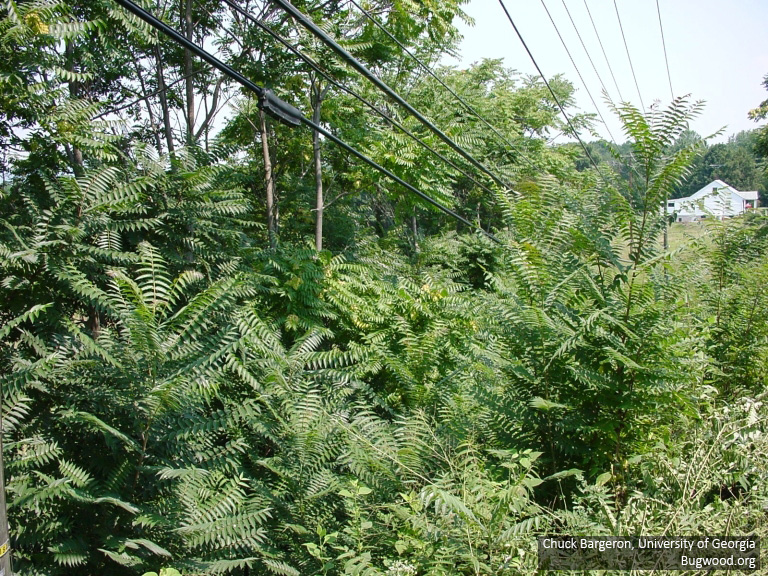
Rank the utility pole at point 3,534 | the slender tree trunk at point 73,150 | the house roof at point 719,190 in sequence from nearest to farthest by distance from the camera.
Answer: the utility pole at point 3,534
the house roof at point 719,190
the slender tree trunk at point 73,150

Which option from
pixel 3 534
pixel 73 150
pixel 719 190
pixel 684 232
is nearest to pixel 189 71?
pixel 73 150

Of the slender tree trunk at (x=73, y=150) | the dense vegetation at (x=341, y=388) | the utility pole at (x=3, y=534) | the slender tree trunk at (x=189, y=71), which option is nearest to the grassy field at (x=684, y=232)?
the dense vegetation at (x=341, y=388)

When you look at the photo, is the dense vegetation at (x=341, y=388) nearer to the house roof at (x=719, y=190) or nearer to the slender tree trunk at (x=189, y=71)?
the house roof at (x=719, y=190)

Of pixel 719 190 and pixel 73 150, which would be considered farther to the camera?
pixel 73 150

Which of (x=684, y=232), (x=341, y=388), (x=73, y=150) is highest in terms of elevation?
(x=73, y=150)

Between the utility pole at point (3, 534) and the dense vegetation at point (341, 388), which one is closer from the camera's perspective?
the utility pole at point (3, 534)

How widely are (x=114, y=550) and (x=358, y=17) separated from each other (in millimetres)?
8097

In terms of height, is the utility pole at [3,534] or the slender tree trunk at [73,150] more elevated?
the slender tree trunk at [73,150]

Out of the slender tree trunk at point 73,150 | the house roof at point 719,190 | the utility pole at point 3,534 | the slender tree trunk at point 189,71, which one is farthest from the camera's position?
the slender tree trunk at point 189,71

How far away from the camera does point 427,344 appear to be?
5.05 meters

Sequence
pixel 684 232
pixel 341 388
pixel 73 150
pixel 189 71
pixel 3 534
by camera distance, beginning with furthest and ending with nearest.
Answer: pixel 189 71 < pixel 73 150 < pixel 341 388 < pixel 684 232 < pixel 3 534

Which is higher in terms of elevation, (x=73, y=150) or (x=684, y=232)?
(x=73, y=150)

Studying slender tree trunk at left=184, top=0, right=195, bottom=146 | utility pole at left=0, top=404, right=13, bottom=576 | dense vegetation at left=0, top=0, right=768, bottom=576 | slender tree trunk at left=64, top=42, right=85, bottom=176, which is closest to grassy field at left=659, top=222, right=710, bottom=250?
dense vegetation at left=0, top=0, right=768, bottom=576

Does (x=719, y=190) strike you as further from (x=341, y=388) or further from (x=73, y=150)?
(x=73, y=150)
